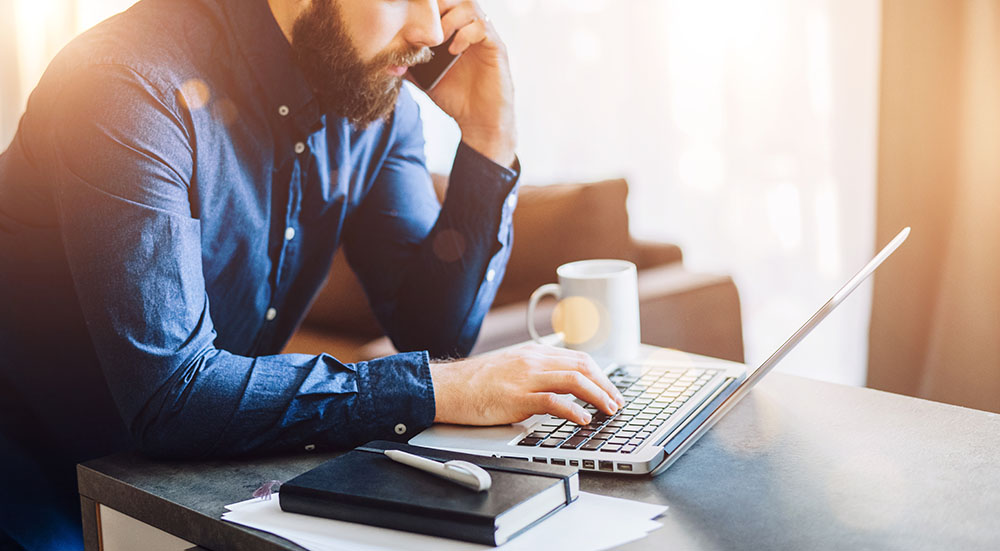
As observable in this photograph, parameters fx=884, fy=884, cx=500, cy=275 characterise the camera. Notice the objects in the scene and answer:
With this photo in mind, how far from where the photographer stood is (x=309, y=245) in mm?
1312

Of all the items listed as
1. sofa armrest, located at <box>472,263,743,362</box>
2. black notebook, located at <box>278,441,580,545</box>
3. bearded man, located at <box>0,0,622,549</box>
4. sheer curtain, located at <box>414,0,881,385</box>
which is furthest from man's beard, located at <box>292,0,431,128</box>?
sheer curtain, located at <box>414,0,881,385</box>

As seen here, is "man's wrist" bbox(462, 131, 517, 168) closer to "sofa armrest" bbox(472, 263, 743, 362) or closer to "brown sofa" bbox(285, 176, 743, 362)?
"sofa armrest" bbox(472, 263, 743, 362)

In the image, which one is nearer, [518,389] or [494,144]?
[518,389]

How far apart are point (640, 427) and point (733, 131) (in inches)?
97.5

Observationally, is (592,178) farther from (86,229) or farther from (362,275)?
(86,229)

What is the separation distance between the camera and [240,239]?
1151 mm

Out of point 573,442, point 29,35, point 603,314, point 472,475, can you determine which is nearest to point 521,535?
point 472,475

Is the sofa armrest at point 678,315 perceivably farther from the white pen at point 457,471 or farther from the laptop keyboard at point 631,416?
the white pen at point 457,471

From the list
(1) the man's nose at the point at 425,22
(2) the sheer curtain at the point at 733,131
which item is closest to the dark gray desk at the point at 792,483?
(1) the man's nose at the point at 425,22

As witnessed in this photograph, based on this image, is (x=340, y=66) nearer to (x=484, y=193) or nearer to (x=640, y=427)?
(x=484, y=193)

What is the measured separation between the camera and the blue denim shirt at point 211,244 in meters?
0.85

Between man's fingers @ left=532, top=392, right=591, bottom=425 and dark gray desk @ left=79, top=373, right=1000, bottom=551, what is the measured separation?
0.28 ft

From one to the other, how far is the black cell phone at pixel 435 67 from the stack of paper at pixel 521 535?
770 mm

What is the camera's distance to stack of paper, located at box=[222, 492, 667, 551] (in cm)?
62
